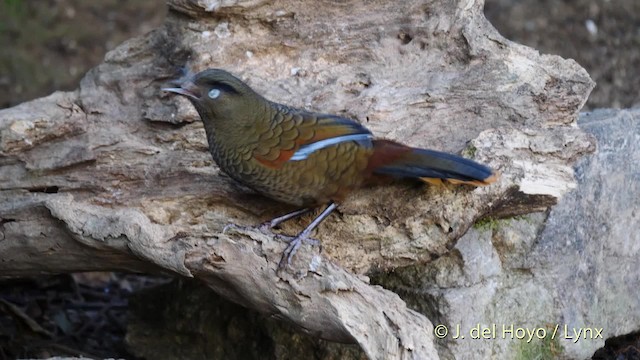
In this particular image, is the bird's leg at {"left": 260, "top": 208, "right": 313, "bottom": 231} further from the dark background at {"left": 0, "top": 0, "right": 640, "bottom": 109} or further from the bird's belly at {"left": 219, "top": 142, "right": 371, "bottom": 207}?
the dark background at {"left": 0, "top": 0, "right": 640, "bottom": 109}

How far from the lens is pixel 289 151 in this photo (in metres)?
3.32

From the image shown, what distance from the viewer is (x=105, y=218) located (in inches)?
127

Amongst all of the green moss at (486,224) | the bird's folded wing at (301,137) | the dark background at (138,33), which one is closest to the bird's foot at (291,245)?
the bird's folded wing at (301,137)

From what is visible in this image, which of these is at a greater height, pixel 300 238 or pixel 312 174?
pixel 312 174

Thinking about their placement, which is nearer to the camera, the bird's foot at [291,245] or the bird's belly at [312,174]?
the bird's foot at [291,245]

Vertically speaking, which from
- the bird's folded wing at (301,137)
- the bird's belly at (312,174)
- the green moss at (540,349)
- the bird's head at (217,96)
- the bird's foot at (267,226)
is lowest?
the green moss at (540,349)

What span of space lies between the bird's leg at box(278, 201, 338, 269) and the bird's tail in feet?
0.67

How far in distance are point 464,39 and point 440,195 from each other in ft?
2.41

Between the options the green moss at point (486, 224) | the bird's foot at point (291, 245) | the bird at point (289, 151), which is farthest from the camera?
the green moss at point (486, 224)

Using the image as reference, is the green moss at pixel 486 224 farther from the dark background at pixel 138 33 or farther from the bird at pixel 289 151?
the dark background at pixel 138 33

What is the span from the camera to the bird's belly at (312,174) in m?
3.29

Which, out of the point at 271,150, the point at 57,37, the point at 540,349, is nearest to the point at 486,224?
the point at 540,349

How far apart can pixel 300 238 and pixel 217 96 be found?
0.57 meters

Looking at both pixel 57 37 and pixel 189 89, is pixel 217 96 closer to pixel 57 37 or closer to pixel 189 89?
pixel 189 89
